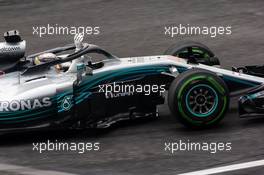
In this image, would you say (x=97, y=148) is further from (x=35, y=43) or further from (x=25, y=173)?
(x=35, y=43)

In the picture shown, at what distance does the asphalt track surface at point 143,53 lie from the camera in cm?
912

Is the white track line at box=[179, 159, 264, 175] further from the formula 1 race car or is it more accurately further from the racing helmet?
the racing helmet

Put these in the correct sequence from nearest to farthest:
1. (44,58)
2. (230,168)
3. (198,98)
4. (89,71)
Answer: (230,168), (198,98), (89,71), (44,58)

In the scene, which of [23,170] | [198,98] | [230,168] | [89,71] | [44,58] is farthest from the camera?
[44,58]

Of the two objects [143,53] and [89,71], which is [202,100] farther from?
[143,53]

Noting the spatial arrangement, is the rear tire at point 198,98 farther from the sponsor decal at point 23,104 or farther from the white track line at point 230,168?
the sponsor decal at point 23,104

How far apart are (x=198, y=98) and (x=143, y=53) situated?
5051 mm

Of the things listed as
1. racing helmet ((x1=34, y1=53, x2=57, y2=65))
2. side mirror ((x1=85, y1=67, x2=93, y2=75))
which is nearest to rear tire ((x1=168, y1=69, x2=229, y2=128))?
side mirror ((x1=85, y1=67, x2=93, y2=75))

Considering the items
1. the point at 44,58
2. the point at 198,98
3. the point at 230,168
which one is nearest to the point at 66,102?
the point at 44,58

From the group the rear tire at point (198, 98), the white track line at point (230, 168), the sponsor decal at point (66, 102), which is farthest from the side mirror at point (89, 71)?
the white track line at point (230, 168)

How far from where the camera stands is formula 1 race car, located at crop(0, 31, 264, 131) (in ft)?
32.7

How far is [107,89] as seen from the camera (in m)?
10.2

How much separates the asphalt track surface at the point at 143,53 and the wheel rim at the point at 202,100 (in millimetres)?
276

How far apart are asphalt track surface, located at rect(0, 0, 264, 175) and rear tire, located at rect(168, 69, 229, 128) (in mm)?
194
